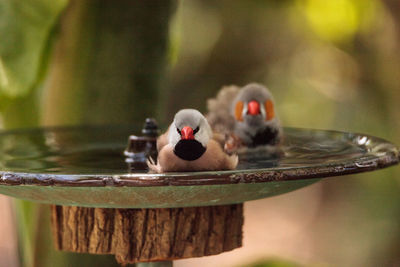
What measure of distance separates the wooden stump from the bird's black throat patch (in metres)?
0.17

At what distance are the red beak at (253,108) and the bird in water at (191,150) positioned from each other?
35 centimetres

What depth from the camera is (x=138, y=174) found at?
109cm

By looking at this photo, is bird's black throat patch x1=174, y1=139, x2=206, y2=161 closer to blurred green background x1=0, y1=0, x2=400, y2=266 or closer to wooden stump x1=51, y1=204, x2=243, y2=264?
wooden stump x1=51, y1=204, x2=243, y2=264

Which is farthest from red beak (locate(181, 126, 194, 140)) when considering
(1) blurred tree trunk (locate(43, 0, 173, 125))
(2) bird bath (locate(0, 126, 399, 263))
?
(1) blurred tree trunk (locate(43, 0, 173, 125))

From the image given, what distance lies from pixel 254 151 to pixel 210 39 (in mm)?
2591

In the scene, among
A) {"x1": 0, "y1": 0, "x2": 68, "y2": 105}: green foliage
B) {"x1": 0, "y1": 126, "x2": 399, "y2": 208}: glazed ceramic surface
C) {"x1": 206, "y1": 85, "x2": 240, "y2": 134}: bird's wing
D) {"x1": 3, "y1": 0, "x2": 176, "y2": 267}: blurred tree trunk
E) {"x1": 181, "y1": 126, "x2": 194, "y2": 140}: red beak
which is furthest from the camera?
{"x1": 3, "y1": 0, "x2": 176, "y2": 267}: blurred tree trunk

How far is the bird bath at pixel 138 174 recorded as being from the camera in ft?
3.56

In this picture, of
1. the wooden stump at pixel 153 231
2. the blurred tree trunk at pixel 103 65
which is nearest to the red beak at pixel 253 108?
the wooden stump at pixel 153 231

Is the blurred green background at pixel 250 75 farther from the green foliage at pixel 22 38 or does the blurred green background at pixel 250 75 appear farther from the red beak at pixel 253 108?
the red beak at pixel 253 108

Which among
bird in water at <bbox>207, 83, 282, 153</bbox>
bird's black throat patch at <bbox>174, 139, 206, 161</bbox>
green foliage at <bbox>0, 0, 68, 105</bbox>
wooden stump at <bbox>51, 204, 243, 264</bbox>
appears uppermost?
green foliage at <bbox>0, 0, 68, 105</bbox>

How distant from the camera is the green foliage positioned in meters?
1.88

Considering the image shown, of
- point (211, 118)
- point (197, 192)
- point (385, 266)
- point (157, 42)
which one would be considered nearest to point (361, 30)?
point (385, 266)

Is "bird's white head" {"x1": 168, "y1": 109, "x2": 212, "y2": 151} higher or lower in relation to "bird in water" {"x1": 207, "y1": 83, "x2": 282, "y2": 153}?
lower

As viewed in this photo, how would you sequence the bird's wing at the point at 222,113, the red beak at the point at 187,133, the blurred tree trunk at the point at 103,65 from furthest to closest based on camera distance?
1. the blurred tree trunk at the point at 103,65
2. the bird's wing at the point at 222,113
3. the red beak at the point at 187,133
